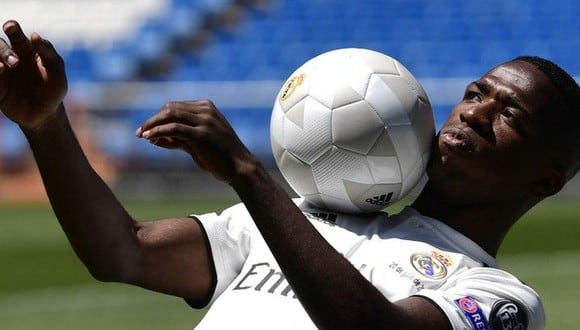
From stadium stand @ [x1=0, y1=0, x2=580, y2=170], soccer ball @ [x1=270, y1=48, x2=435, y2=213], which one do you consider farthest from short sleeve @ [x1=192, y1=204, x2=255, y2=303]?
stadium stand @ [x1=0, y1=0, x2=580, y2=170]

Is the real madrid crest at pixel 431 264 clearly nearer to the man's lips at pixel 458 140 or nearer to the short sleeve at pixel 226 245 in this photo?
the man's lips at pixel 458 140

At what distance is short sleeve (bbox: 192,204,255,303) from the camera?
13.7 feet

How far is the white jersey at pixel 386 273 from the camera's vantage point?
12.7 ft

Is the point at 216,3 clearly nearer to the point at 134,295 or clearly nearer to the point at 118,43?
the point at 118,43

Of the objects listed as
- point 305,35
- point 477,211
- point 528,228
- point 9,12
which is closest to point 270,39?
point 305,35

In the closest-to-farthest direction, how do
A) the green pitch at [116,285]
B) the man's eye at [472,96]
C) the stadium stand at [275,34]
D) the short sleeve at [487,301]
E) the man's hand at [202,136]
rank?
1. the man's hand at [202,136]
2. the short sleeve at [487,301]
3. the man's eye at [472,96]
4. the green pitch at [116,285]
5. the stadium stand at [275,34]

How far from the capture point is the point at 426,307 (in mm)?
3674

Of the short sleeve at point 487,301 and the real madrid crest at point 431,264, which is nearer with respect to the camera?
the short sleeve at point 487,301

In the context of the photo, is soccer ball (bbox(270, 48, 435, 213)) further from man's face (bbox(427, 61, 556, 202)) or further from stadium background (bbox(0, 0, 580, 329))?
stadium background (bbox(0, 0, 580, 329))

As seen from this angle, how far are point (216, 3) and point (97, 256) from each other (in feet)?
69.0

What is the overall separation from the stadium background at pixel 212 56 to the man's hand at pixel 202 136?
43.8 feet

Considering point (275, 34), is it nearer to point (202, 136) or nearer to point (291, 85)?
point (291, 85)

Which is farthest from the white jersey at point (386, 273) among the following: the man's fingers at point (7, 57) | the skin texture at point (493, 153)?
the man's fingers at point (7, 57)

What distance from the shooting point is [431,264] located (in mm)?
4008
